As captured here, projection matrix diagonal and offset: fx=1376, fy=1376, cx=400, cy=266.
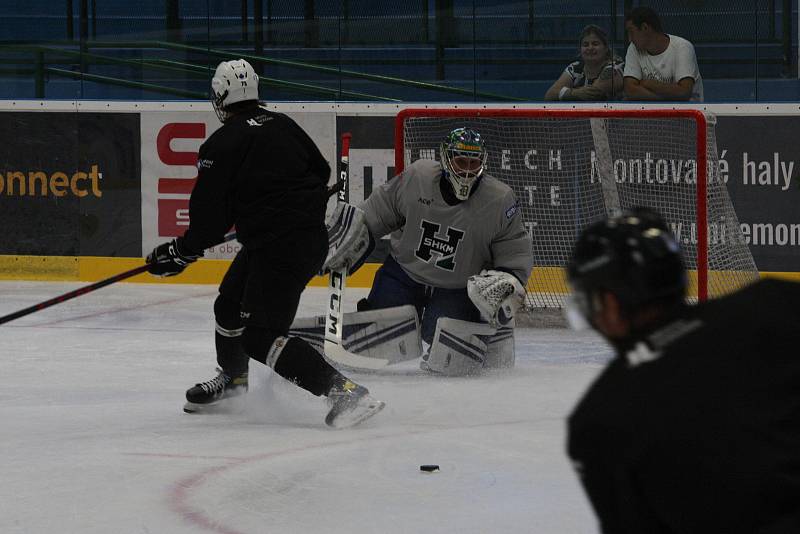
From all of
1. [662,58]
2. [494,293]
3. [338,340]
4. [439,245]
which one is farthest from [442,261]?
[662,58]

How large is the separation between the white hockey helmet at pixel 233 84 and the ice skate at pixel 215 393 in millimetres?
900

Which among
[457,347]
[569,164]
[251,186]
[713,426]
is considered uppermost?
[569,164]

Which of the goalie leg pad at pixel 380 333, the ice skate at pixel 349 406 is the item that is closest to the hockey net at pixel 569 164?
the goalie leg pad at pixel 380 333

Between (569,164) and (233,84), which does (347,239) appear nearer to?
(233,84)

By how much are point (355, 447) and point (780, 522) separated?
2.65 metres

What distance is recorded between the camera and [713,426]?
1361 mm

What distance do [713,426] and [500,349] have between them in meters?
3.95

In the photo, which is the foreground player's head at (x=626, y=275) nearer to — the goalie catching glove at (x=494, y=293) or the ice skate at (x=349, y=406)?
the ice skate at (x=349, y=406)

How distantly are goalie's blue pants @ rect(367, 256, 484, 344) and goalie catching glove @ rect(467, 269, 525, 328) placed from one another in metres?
0.18

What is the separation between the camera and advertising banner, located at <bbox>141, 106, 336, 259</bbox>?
7781 mm

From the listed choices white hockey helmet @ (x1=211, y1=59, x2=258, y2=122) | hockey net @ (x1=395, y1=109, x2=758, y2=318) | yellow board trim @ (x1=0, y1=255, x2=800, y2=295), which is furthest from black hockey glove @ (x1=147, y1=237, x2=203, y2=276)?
yellow board trim @ (x1=0, y1=255, x2=800, y2=295)

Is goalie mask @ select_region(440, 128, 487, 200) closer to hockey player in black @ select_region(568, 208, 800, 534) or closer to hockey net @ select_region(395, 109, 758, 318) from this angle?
hockey net @ select_region(395, 109, 758, 318)

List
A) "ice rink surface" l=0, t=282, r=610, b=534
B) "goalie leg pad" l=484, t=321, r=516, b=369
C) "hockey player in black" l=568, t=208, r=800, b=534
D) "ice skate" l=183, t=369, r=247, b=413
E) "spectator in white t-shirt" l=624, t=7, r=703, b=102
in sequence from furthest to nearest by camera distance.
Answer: "spectator in white t-shirt" l=624, t=7, r=703, b=102 → "goalie leg pad" l=484, t=321, r=516, b=369 → "ice skate" l=183, t=369, r=247, b=413 → "ice rink surface" l=0, t=282, r=610, b=534 → "hockey player in black" l=568, t=208, r=800, b=534

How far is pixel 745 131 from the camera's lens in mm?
7055
